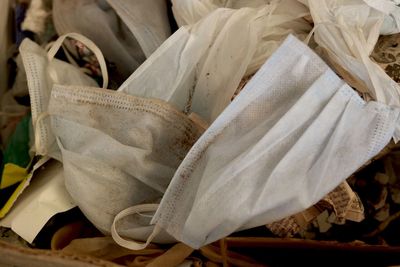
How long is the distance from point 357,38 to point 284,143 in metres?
0.21

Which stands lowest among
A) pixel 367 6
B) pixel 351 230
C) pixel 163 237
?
pixel 351 230

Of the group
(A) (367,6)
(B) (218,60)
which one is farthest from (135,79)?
(A) (367,6)

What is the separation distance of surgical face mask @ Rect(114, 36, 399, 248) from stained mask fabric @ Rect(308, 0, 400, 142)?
6 centimetres

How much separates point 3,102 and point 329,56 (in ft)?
2.26

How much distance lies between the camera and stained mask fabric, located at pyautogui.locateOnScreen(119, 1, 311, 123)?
799 millimetres

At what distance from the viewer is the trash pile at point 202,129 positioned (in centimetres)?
65

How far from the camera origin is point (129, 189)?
0.79 meters

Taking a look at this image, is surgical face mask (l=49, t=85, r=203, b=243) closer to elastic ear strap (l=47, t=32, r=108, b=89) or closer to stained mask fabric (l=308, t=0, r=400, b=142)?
elastic ear strap (l=47, t=32, r=108, b=89)

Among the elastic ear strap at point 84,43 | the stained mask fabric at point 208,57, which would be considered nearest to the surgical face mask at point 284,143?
the stained mask fabric at point 208,57

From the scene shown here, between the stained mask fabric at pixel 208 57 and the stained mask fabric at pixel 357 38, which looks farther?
the stained mask fabric at pixel 208 57

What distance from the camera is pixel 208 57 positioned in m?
0.82

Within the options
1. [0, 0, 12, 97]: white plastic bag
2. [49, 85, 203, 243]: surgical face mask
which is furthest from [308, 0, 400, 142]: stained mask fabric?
[0, 0, 12, 97]: white plastic bag

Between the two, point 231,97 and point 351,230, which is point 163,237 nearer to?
point 231,97

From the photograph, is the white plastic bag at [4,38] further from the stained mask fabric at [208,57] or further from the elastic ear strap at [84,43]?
the stained mask fabric at [208,57]
